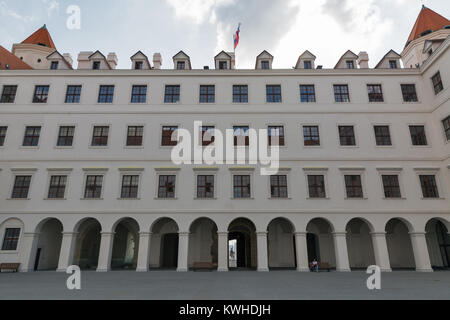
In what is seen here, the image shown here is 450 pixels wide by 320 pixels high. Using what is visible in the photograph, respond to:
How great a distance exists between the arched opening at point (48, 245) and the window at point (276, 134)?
20.0 metres

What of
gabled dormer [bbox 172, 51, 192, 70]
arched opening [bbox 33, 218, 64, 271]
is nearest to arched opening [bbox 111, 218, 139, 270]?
arched opening [bbox 33, 218, 64, 271]

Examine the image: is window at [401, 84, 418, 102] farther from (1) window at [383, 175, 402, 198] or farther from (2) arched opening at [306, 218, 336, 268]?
(2) arched opening at [306, 218, 336, 268]

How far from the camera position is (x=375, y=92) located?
23781 mm

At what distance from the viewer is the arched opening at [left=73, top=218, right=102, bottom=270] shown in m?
22.2

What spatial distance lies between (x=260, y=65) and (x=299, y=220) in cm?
1488

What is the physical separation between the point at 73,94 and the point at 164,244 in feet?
54.0

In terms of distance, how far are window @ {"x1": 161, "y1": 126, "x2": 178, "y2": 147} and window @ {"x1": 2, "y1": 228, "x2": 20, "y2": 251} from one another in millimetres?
13597

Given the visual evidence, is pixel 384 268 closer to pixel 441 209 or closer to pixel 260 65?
pixel 441 209

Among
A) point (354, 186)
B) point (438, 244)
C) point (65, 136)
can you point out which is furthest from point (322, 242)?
point (65, 136)

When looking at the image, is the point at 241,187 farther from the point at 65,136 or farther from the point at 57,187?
the point at 65,136

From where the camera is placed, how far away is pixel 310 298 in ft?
31.3
